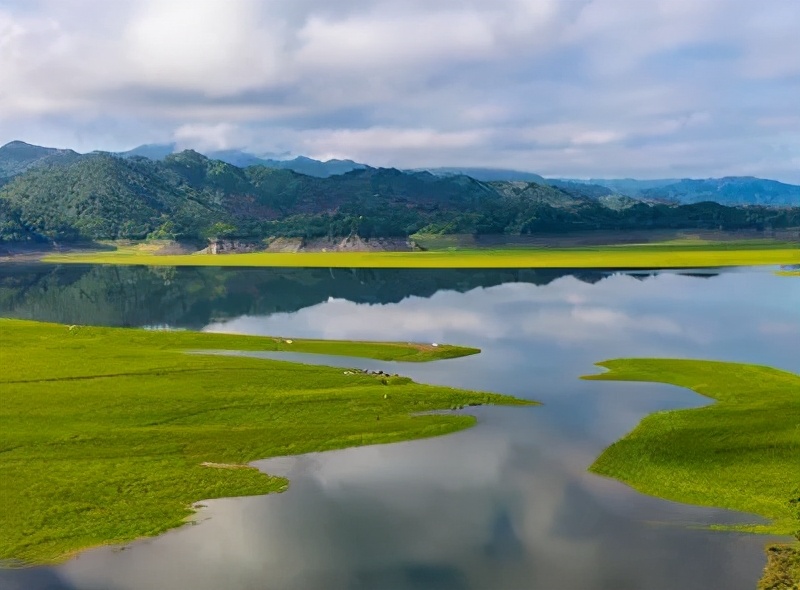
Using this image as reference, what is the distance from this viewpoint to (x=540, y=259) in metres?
170

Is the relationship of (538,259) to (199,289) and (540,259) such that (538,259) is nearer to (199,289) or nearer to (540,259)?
(540,259)

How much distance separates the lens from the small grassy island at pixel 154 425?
27469mm

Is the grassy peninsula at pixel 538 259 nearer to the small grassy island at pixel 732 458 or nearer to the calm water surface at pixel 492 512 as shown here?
the calm water surface at pixel 492 512

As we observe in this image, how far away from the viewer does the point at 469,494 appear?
2944 cm

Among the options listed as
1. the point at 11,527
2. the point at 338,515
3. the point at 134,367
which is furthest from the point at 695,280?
the point at 11,527

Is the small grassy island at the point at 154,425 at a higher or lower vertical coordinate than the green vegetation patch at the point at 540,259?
lower

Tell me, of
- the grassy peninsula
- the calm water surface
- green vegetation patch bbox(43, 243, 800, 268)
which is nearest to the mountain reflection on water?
the grassy peninsula

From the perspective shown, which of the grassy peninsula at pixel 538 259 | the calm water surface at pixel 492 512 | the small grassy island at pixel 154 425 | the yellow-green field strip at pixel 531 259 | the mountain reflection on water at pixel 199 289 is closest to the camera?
the calm water surface at pixel 492 512

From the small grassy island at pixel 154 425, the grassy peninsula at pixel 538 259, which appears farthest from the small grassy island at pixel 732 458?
the grassy peninsula at pixel 538 259

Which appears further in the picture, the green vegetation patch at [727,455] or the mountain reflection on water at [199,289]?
the mountain reflection on water at [199,289]

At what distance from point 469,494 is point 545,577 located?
21.6 ft

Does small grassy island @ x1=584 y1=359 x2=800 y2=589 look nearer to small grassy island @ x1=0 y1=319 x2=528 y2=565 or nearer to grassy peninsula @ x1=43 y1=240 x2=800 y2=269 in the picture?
small grassy island @ x1=0 y1=319 x2=528 y2=565

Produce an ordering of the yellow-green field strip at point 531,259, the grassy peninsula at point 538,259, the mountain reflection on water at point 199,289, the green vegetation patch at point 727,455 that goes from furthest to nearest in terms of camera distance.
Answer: the grassy peninsula at point 538,259, the yellow-green field strip at point 531,259, the mountain reflection on water at point 199,289, the green vegetation patch at point 727,455

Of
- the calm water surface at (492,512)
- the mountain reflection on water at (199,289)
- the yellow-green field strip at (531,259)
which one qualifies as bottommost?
the calm water surface at (492,512)
